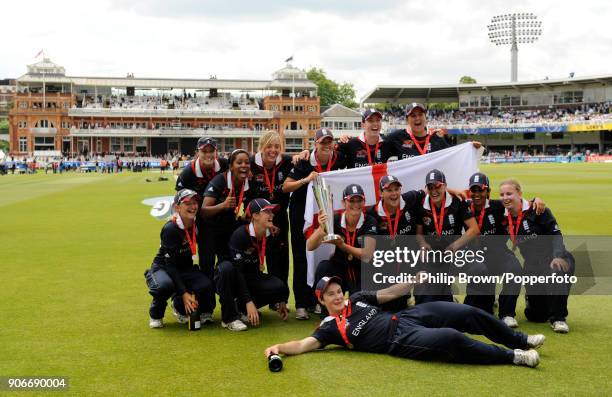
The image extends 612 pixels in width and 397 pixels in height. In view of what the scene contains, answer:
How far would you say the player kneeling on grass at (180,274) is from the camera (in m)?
6.83

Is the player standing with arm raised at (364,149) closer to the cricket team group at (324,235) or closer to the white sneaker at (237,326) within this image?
the cricket team group at (324,235)

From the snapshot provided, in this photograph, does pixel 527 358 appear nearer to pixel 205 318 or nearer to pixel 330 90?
pixel 205 318

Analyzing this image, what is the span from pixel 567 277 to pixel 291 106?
92.9 metres

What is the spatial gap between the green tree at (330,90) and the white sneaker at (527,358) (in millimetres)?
122375

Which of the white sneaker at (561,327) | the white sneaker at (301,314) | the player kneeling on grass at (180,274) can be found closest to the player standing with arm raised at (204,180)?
the player kneeling on grass at (180,274)

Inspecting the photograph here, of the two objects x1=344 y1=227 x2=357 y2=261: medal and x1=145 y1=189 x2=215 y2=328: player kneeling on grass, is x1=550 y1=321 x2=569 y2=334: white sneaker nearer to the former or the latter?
x1=344 y1=227 x2=357 y2=261: medal

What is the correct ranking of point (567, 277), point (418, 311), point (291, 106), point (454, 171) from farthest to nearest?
point (291, 106)
point (454, 171)
point (567, 277)
point (418, 311)

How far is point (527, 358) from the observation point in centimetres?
530

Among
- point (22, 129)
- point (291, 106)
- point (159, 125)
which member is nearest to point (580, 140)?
point (291, 106)

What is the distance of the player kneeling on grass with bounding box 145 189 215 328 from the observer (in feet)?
22.4

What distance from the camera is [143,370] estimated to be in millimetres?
5387

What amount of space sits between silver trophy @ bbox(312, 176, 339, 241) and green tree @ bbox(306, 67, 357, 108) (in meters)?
120

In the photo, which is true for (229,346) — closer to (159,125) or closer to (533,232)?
(533,232)

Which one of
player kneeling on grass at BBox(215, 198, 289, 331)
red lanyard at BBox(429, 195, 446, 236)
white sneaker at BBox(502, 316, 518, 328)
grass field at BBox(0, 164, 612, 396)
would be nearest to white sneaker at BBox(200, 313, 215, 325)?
grass field at BBox(0, 164, 612, 396)
